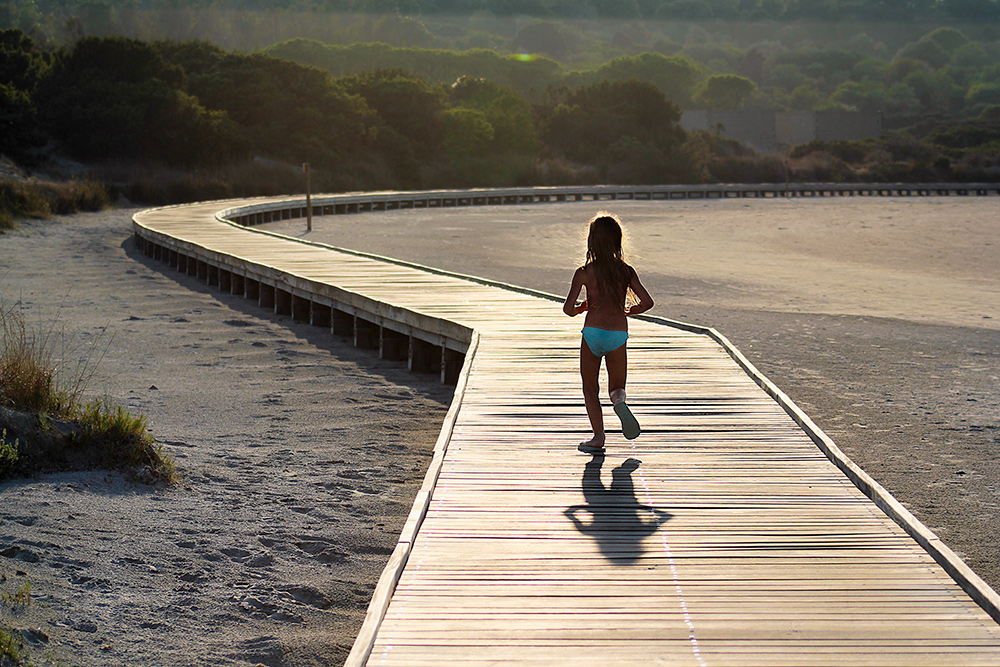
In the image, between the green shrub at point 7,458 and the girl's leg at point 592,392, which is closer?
the girl's leg at point 592,392

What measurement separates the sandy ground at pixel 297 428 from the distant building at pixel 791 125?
73.2m

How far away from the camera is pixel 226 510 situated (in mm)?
5691

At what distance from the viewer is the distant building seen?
88.8m

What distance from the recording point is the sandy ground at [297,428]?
14.8ft

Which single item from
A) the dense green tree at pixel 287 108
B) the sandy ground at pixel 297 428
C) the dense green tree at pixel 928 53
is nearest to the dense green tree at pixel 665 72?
the dense green tree at pixel 928 53

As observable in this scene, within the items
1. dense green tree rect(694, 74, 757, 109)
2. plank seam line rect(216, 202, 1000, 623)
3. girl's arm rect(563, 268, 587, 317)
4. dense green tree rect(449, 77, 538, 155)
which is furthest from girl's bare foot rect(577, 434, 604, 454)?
dense green tree rect(694, 74, 757, 109)

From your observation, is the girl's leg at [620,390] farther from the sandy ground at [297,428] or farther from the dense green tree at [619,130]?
the dense green tree at [619,130]

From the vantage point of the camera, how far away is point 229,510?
5.70 meters

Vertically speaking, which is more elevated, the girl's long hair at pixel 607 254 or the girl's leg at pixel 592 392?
the girl's long hair at pixel 607 254

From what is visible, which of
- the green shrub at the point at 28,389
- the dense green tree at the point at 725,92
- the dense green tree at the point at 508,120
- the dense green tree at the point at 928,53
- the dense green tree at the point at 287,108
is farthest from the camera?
the dense green tree at the point at 928,53

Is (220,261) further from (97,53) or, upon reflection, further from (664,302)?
(97,53)

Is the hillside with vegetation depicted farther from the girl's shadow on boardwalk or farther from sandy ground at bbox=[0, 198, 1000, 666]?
the girl's shadow on boardwalk

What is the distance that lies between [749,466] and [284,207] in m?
24.8

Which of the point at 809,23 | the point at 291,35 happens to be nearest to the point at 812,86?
the point at 809,23
